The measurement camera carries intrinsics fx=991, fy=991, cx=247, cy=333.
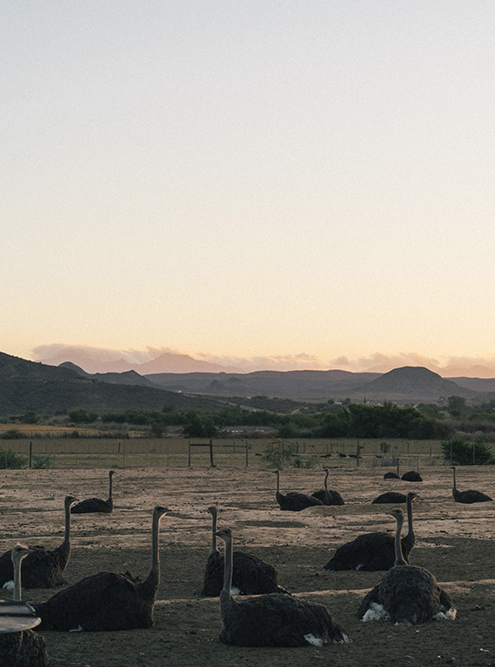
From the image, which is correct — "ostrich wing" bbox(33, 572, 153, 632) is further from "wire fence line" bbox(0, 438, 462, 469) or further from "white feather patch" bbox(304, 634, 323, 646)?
"wire fence line" bbox(0, 438, 462, 469)

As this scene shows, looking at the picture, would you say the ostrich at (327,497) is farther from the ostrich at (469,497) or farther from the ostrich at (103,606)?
the ostrich at (103,606)

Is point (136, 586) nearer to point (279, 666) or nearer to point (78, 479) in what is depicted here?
point (279, 666)

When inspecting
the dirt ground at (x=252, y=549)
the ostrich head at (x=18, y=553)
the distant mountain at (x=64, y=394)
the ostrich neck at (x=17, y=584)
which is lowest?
the dirt ground at (x=252, y=549)

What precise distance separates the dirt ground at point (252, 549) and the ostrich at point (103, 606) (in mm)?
176

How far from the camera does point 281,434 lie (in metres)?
80.4

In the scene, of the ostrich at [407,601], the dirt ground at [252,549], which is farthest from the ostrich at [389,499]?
the ostrich at [407,601]

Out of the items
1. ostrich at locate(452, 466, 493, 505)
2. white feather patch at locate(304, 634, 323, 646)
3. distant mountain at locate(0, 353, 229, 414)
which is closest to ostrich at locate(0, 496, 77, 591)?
white feather patch at locate(304, 634, 323, 646)

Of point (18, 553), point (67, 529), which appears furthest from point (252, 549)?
point (18, 553)

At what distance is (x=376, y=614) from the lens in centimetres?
1218

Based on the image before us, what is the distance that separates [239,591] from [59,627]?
2997 millimetres

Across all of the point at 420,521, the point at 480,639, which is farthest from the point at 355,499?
the point at 480,639

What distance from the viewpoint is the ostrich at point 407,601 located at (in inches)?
470

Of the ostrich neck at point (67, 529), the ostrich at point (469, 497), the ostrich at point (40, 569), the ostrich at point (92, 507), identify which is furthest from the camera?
the ostrich at point (469, 497)

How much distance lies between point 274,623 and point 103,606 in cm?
206
